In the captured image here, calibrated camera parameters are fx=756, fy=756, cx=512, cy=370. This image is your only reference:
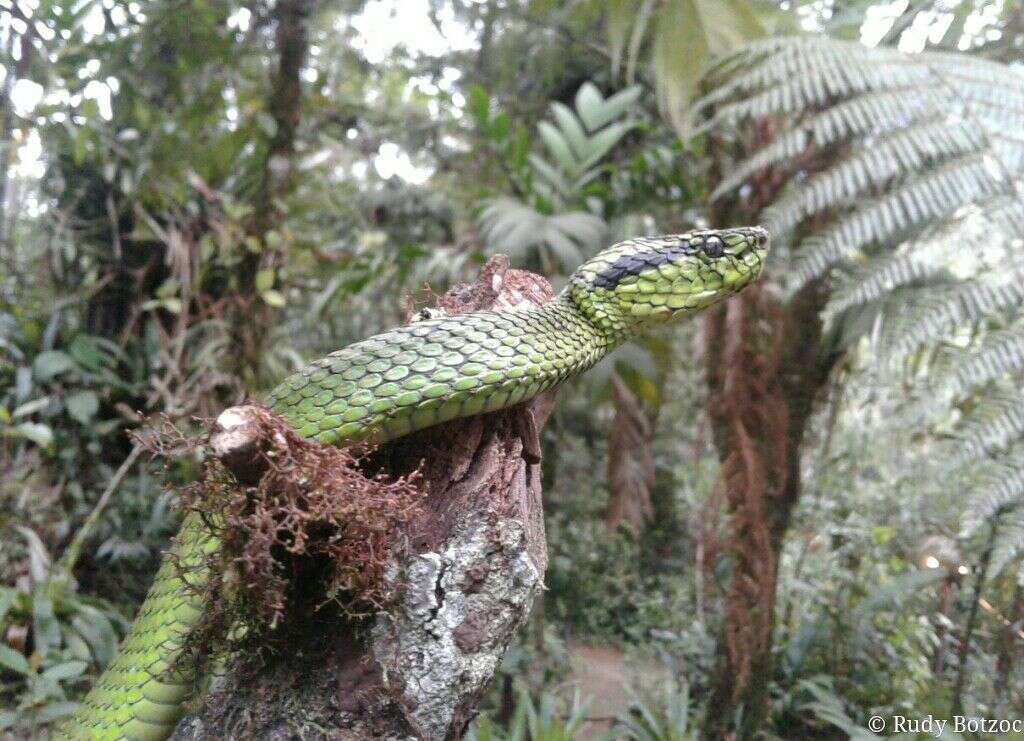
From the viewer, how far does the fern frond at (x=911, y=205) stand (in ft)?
8.47

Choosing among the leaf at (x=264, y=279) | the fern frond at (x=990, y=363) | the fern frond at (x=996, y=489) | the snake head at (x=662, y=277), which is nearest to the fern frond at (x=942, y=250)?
the fern frond at (x=990, y=363)

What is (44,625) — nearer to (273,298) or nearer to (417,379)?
(273,298)

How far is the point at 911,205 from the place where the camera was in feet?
8.66

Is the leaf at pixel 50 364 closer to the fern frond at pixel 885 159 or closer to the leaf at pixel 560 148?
the leaf at pixel 560 148

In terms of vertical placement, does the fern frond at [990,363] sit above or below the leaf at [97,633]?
above

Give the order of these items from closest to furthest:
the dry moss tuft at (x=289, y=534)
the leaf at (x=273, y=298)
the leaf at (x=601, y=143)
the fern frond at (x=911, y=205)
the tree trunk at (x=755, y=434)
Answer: the dry moss tuft at (x=289, y=534)
the fern frond at (x=911, y=205)
the tree trunk at (x=755, y=434)
the leaf at (x=273, y=298)
the leaf at (x=601, y=143)

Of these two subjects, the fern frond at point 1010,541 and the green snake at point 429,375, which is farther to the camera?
the fern frond at point 1010,541

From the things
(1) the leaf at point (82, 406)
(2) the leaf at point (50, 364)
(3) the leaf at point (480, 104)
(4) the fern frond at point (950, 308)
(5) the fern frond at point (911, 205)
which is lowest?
(1) the leaf at point (82, 406)

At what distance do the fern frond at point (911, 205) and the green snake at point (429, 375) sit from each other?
45.3 inches

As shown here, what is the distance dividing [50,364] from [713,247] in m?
3.14

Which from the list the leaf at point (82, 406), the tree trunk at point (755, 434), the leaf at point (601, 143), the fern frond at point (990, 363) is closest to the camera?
the fern frond at point (990, 363)

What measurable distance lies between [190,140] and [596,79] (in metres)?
2.84

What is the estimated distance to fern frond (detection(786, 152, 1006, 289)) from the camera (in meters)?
2.58

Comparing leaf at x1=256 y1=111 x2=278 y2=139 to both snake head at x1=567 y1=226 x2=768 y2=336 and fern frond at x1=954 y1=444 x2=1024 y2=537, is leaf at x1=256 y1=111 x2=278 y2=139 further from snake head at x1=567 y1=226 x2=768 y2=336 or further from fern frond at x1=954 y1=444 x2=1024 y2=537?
fern frond at x1=954 y1=444 x2=1024 y2=537
